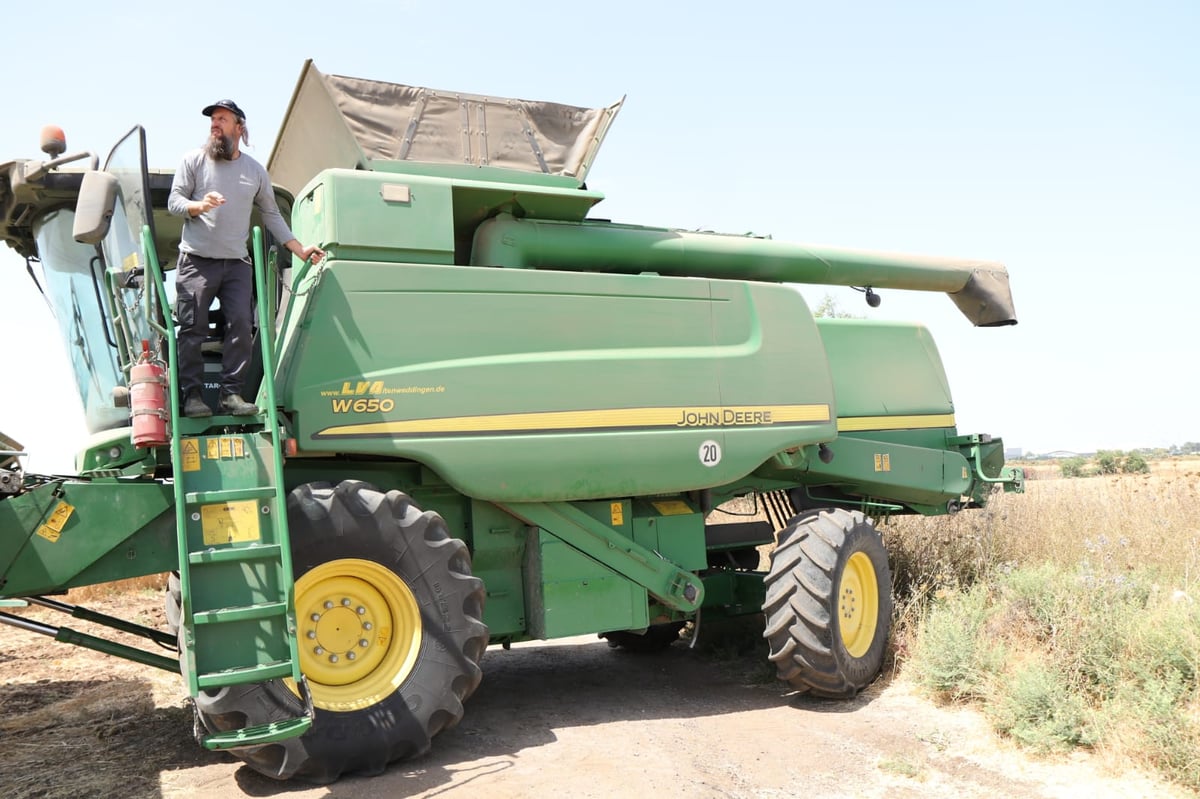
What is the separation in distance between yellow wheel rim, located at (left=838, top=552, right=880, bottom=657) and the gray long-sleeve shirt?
4.39 m

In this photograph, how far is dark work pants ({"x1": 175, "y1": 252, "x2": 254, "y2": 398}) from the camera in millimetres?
5160

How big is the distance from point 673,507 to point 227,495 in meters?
3.20

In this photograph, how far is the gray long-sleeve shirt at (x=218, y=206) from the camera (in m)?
5.21

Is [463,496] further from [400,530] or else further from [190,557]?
[190,557]

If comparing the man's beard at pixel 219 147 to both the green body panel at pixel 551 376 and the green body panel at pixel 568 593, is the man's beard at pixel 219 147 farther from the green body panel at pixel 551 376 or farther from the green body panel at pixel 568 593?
the green body panel at pixel 568 593

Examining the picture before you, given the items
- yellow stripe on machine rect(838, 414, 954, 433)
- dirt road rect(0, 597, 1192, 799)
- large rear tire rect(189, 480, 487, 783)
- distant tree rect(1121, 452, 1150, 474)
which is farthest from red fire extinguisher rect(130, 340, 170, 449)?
distant tree rect(1121, 452, 1150, 474)

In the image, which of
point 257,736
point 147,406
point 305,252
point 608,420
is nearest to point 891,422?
point 608,420

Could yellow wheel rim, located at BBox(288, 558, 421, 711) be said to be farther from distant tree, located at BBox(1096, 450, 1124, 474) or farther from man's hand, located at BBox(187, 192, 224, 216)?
distant tree, located at BBox(1096, 450, 1124, 474)

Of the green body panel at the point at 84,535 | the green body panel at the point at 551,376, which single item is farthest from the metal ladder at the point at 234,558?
the green body panel at the point at 551,376

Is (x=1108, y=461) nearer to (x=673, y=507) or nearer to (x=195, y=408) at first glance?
(x=673, y=507)

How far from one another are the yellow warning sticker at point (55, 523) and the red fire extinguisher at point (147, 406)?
475 mm

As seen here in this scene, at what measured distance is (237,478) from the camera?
487cm

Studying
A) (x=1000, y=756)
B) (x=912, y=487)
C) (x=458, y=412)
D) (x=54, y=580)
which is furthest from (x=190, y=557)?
(x=912, y=487)

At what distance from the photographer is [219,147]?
206 inches
